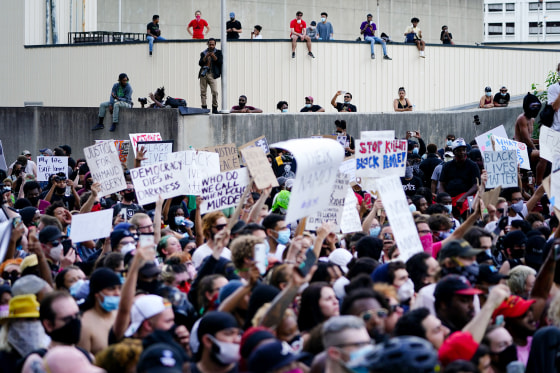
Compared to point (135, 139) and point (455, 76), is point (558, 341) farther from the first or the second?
point (455, 76)

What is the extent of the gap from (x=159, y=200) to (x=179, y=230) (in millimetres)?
1657

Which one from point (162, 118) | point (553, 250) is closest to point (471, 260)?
point (553, 250)

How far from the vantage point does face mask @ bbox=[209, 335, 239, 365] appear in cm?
572

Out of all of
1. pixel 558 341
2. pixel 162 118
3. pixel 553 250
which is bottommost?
pixel 558 341

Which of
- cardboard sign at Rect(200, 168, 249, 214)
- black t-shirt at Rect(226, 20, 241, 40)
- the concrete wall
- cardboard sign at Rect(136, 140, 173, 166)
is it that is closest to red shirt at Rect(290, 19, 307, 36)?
black t-shirt at Rect(226, 20, 241, 40)

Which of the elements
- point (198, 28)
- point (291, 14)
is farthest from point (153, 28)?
point (291, 14)

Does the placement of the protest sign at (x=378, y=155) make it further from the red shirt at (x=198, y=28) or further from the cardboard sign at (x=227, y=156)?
the red shirt at (x=198, y=28)

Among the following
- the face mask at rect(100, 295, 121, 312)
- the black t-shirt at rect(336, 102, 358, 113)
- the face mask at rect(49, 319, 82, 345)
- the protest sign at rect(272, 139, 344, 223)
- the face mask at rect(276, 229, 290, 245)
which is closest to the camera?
the face mask at rect(49, 319, 82, 345)

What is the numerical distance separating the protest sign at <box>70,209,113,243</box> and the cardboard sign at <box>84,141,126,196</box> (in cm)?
295

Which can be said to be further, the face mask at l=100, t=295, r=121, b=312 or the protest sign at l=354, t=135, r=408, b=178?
the protest sign at l=354, t=135, r=408, b=178

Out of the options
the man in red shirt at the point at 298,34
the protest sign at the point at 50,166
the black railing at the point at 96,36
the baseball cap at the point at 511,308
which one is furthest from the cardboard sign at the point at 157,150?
the black railing at the point at 96,36

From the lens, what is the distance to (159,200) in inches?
435

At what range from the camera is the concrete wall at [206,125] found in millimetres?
23623

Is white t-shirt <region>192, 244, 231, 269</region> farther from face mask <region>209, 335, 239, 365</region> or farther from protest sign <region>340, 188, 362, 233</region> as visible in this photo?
face mask <region>209, 335, 239, 365</region>
